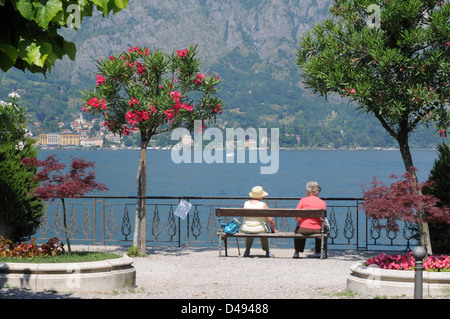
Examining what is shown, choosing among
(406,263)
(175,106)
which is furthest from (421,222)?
(175,106)

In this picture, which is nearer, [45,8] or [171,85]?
[45,8]

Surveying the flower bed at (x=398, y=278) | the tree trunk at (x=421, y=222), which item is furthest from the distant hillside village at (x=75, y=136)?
the flower bed at (x=398, y=278)

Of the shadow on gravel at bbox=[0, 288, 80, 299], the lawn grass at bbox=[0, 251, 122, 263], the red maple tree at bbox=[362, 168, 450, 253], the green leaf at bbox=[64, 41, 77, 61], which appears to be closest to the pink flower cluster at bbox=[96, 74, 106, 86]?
the lawn grass at bbox=[0, 251, 122, 263]

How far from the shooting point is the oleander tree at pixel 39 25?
3.92m

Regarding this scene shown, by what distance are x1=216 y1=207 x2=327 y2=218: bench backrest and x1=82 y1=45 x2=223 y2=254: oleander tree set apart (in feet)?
5.44

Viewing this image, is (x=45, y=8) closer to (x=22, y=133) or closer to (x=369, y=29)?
(x=369, y=29)

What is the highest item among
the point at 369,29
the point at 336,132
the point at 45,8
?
the point at 336,132

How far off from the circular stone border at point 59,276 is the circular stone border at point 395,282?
10.5ft

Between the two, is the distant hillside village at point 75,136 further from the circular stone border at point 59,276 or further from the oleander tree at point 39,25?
the oleander tree at point 39,25

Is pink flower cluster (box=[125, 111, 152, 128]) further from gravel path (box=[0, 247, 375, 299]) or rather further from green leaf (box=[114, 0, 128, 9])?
green leaf (box=[114, 0, 128, 9])
